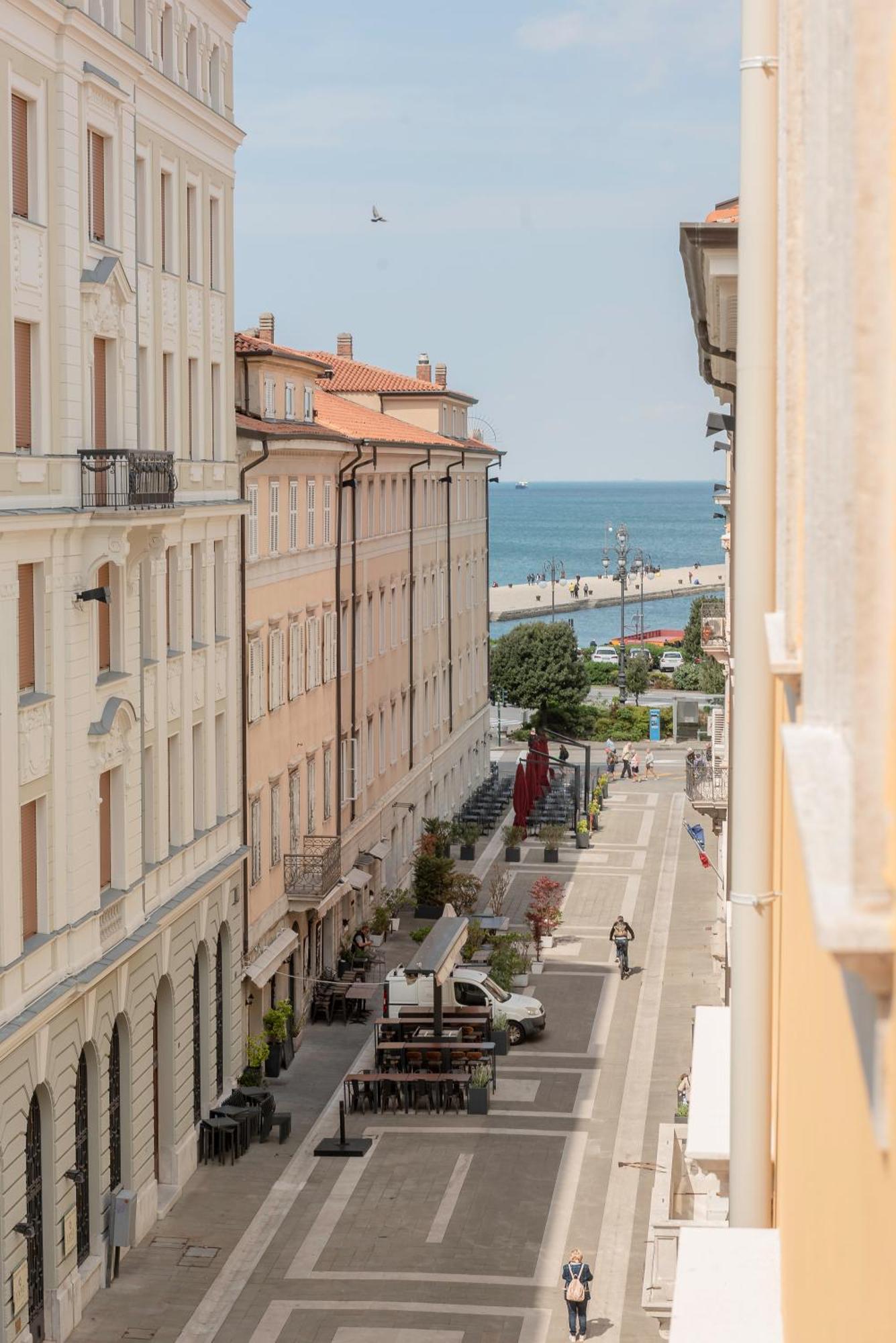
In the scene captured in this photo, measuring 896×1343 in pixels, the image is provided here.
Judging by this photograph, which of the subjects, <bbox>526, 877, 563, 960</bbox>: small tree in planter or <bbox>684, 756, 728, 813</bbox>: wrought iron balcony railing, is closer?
<bbox>684, 756, 728, 813</bbox>: wrought iron balcony railing

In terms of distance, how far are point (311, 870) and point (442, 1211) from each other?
39.3 ft

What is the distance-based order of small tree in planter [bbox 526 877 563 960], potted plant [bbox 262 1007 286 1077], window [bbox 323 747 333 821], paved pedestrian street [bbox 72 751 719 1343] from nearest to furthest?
paved pedestrian street [bbox 72 751 719 1343], potted plant [bbox 262 1007 286 1077], window [bbox 323 747 333 821], small tree in planter [bbox 526 877 563 960]

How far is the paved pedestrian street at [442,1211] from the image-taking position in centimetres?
2452

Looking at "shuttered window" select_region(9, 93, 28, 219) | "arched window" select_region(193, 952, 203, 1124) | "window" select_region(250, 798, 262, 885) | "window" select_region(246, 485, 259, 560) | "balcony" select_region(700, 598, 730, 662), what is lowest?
"arched window" select_region(193, 952, 203, 1124)

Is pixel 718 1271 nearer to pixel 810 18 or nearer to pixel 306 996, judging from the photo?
pixel 810 18

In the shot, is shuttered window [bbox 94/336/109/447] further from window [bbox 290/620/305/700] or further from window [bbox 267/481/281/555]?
window [bbox 290/620/305/700]

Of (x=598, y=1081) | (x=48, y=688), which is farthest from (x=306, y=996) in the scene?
(x=48, y=688)

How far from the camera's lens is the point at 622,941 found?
43.4 meters

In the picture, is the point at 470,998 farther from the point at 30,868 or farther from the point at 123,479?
the point at 30,868

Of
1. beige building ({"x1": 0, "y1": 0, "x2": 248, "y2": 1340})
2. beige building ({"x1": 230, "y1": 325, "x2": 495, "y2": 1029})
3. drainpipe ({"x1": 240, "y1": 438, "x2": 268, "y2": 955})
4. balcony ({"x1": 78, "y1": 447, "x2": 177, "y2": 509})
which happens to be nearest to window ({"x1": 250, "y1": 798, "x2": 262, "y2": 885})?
beige building ({"x1": 230, "y1": 325, "x2": 495, "y2": 1029})

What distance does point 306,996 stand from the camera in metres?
40.4

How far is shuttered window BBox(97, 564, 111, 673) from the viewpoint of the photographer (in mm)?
→ 26641

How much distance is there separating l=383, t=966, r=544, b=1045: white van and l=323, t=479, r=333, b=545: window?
10750 millimetres

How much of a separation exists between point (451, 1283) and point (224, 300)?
1756 cm
